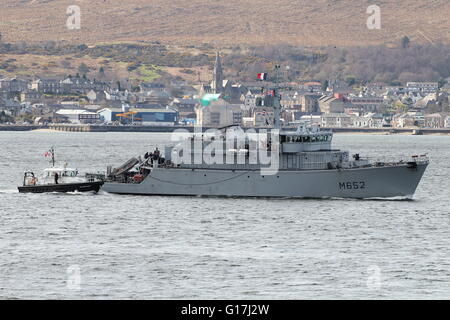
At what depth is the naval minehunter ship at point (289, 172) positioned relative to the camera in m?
58.9

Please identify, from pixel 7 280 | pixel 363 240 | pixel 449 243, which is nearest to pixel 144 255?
pixel 7 280

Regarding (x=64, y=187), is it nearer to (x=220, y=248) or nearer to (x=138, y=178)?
(x=138, y=178)

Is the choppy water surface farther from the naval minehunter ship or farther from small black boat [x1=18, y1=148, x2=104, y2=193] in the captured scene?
the naval minehunter ship

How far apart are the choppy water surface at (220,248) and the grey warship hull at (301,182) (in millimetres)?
1098

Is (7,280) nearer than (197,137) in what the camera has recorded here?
Yes

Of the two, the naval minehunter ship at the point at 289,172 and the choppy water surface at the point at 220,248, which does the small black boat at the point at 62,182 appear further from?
the naval minehunter ship at the point at 289,172

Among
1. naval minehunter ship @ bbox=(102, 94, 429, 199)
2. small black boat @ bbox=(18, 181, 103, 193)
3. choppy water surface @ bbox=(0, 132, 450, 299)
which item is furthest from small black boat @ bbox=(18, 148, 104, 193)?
naval minehunter ship @ bbox=(102, 94, 429, 199)

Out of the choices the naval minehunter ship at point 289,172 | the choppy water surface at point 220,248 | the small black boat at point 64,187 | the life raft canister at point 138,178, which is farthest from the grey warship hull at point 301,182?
the small black boat at point 64,187

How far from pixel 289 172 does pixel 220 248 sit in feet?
56.4

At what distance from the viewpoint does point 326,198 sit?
59.5m

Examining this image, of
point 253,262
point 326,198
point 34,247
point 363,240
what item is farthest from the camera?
point 326,198

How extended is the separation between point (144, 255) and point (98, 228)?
28.9 ft
